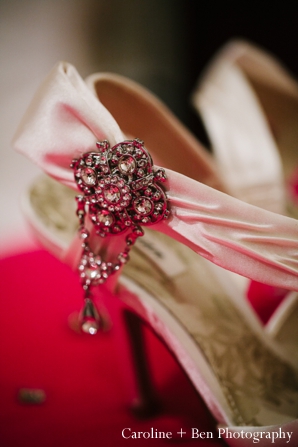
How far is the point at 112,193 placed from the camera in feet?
1.31

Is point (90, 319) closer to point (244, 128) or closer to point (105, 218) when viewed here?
point (105, 218)

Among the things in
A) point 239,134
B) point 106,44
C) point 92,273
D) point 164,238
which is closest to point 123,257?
point 92,273

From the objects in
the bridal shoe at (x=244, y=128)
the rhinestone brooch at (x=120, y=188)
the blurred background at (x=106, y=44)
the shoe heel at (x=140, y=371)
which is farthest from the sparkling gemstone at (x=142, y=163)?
the blurred background at (x=106, y=44)

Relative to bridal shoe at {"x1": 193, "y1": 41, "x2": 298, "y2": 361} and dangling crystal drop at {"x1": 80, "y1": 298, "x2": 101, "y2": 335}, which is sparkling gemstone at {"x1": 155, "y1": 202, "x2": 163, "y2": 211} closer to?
dangling crystal drop at {"x1": 80, "y1": 298, "x2": 101, "y2": 335}

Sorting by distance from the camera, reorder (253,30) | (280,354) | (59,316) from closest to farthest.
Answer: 1. (280,354)
2. (59,316)
3. (253,30)

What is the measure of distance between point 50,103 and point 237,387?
0.44 metres

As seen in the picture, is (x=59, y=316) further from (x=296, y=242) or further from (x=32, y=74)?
(x=32, y=74)

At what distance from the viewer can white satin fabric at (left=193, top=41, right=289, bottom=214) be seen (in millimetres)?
1001

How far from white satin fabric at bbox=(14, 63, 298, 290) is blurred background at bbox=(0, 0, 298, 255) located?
165 cm

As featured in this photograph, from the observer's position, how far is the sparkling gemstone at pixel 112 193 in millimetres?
396

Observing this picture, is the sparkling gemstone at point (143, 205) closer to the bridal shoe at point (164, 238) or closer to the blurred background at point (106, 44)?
the bridal shoe at point (164, 238)

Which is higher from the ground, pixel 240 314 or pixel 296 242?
pixel 296 242

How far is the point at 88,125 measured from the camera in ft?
1.40

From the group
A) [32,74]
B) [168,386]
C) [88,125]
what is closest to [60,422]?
[168,386]
